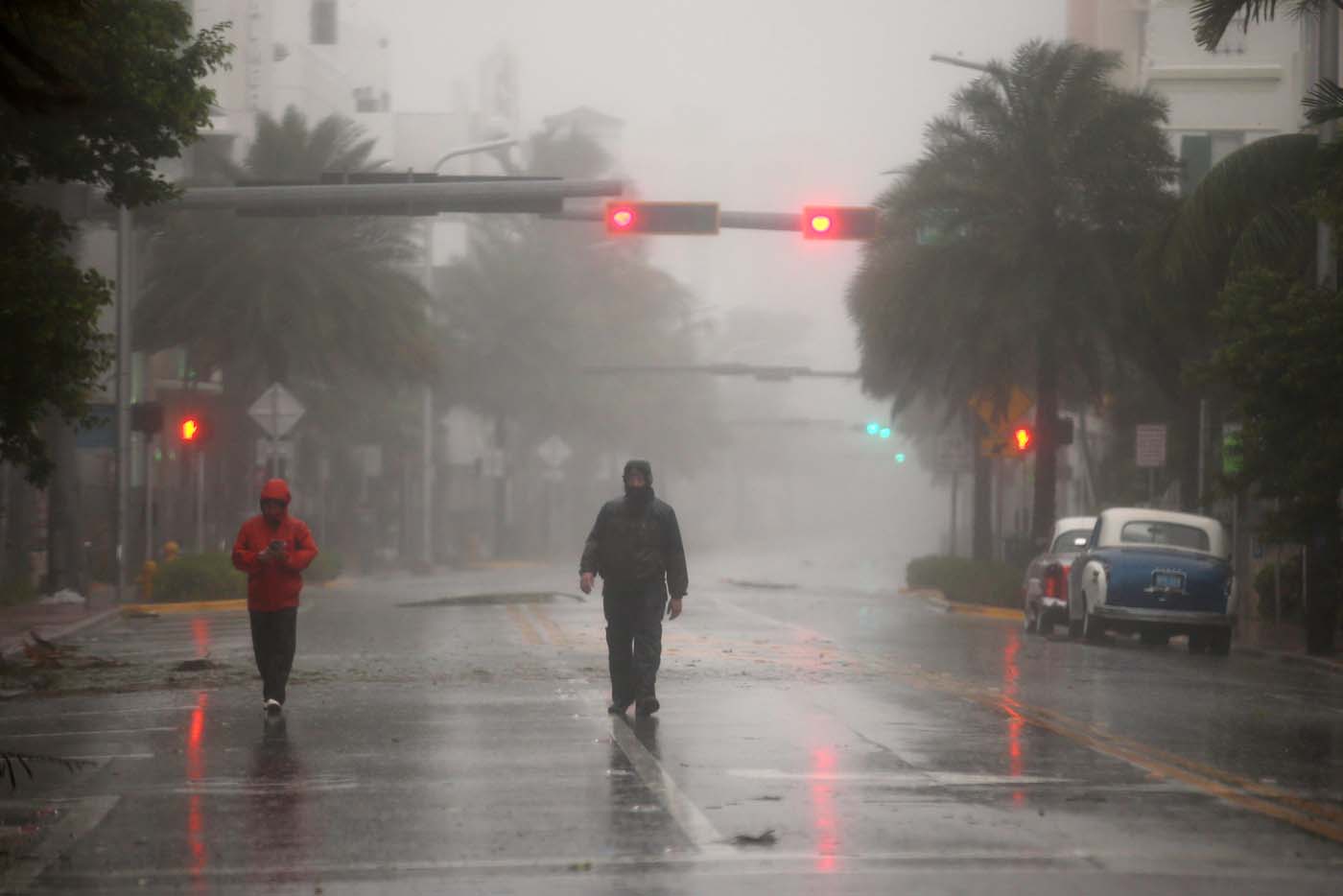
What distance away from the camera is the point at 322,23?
95.5 meters

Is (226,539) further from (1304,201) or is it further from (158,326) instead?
(1304,201)

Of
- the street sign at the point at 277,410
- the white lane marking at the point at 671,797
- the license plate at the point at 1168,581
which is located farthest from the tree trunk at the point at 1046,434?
the white lane marking at the point at 671,797

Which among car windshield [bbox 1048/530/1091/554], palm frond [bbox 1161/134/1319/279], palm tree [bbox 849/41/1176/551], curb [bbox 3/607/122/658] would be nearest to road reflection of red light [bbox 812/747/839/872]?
curb [bbox 3/607/122/658]

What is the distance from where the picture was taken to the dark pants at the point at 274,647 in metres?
16.3

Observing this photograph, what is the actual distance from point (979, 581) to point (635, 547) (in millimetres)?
25445

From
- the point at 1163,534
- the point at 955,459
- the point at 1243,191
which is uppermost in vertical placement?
the point at 1243,191

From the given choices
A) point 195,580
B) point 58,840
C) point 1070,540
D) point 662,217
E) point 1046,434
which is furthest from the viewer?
point 1046,434

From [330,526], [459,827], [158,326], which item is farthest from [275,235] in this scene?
[459,827]

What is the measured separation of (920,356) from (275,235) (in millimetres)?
13591

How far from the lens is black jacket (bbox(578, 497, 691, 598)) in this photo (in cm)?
1630

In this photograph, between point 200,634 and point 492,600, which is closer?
point 200,634

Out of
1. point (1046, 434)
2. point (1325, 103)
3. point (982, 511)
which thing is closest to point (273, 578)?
point (1325, 103)

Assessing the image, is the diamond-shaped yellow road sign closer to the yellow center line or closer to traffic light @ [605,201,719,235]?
the yellow center line

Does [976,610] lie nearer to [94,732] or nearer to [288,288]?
[288,288]
